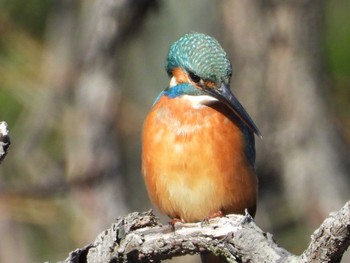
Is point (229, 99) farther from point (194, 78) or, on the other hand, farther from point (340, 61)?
point (340, 61)

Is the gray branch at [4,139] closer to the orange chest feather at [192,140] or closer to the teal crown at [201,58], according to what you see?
the orange chest feather at [192,140]

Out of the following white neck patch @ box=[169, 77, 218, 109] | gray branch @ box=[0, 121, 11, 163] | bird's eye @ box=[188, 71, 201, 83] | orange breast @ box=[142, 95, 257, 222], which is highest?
bird's eye @ box=[188, 71, 201, 83]

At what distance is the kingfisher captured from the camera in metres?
4.98

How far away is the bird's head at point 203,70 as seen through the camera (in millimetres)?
Result: 4977

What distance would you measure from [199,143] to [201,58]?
463mm

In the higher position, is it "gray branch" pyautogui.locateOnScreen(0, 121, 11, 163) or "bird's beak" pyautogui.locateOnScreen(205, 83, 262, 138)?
"bird's beak" pyautogui.locateOnScreen(205, 83, 262, 138)

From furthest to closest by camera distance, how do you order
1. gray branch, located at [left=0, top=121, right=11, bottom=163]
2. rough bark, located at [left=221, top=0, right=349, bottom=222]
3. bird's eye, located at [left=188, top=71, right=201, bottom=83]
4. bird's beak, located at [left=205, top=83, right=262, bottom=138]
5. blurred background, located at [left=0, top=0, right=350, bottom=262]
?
rough bark, located at [left=221, top=0, right=349, bottom=222], blurred background, located at [left=0, top=0, right=350, bottom=262], bird's eye, located at [left=188, top=71, right=201, bottom=83], bird's beak, located at [left=205, top=83, right=262, bottom=138], gray branch, located at [left=0, top=121, right=11, bottom=163]

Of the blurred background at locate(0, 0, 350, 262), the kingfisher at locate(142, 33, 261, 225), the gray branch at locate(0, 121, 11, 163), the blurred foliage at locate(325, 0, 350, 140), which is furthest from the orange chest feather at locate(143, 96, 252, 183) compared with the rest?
the blurred foliage at locate(325, 0, 350, 140)

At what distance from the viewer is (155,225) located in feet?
14.9

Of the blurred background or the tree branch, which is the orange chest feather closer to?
the tree branch

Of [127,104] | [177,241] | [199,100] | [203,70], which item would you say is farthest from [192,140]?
[127,104]

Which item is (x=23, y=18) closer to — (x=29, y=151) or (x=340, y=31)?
(x=29, y=151)

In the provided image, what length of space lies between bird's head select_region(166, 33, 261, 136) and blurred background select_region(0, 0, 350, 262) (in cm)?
158

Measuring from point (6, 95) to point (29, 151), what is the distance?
142cm
